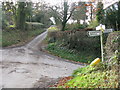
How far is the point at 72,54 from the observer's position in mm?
12227

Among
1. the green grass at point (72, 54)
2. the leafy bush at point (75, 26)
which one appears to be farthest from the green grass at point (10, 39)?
the leafy bush at point (75, 26)

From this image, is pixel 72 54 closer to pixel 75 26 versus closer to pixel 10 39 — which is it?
pixel 10 39

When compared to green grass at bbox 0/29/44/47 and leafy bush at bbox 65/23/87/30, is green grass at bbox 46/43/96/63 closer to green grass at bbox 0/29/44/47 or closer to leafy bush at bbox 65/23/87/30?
green grass at bbox 0/29/44/47

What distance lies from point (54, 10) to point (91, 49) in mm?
8841

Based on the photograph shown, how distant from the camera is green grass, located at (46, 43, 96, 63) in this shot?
11.2 m

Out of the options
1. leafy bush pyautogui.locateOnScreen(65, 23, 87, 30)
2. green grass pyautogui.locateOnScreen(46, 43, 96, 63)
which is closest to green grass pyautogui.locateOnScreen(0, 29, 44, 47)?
green grass pyautogui.locateOnScreen(46, 43, 96, 63)

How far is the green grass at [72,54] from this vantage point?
1122 centimetres

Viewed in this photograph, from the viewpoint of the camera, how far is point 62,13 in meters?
17.9

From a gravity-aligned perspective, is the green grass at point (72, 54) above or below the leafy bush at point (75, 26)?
below

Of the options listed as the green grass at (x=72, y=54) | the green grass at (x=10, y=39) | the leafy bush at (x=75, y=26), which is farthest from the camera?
the leafy bush at (x=75, y=26)

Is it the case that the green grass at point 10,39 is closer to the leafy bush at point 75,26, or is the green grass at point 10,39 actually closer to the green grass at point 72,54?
the green grass at point 72,54

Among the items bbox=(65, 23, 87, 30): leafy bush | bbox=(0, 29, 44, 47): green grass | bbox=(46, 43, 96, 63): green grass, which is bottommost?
bbox=(46, 43, 96, 63): green grass

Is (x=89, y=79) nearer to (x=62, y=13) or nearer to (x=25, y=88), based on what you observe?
(x=25, y=88)

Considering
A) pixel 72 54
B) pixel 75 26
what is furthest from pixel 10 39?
pixel 75 26
